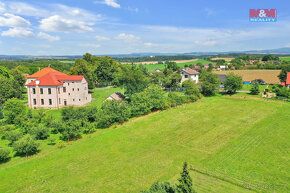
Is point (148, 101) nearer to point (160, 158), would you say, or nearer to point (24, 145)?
point (160, 158)

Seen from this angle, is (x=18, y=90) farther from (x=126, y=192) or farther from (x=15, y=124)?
(x=126, y=192)

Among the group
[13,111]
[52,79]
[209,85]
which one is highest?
[52,79]

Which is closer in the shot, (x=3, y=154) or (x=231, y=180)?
(x=231, y=180)

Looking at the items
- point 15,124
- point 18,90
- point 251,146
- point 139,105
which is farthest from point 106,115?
point 18,90

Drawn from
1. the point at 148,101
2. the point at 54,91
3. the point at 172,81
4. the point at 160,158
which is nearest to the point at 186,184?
the point at 160,158

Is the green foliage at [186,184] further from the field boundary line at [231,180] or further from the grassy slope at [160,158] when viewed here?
the field boundary line at [231,180]

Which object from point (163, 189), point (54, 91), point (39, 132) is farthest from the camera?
point (54, 91)

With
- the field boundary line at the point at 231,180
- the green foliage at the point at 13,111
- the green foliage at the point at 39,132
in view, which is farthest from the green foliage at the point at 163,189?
the green foliage at the point at 13,111
